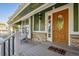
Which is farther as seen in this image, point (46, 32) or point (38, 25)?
point (38, 25)

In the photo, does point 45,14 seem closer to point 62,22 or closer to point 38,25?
point 38,25

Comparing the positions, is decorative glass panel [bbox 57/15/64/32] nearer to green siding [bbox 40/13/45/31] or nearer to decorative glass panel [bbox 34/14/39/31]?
green siding [bbox 40/13/45/31]

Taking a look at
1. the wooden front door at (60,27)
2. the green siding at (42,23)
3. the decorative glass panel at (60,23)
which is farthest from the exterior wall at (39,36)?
the decorative glass panel at (60,23)

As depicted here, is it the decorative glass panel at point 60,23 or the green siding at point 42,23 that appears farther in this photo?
the green siding at point 42,23

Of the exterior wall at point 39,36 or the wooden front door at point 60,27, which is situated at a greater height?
the wooden front door at point 60,27

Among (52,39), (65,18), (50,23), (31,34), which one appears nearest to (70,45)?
(65,18)

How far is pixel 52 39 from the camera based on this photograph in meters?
9.15

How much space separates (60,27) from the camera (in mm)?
8461

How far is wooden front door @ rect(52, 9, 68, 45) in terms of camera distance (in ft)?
25.4

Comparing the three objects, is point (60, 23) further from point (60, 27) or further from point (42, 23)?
point (42, 23)

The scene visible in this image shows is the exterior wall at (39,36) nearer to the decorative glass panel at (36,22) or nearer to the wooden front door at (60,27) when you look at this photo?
the decorative glass panel at (36,22)

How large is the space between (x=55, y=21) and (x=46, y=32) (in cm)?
112

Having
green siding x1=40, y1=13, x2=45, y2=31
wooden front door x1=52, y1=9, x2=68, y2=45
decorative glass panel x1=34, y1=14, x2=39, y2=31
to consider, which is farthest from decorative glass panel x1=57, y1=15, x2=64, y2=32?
decorative glass panel x1=34, y1=14, x2=39, y2=31

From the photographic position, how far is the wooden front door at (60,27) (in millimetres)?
7749
